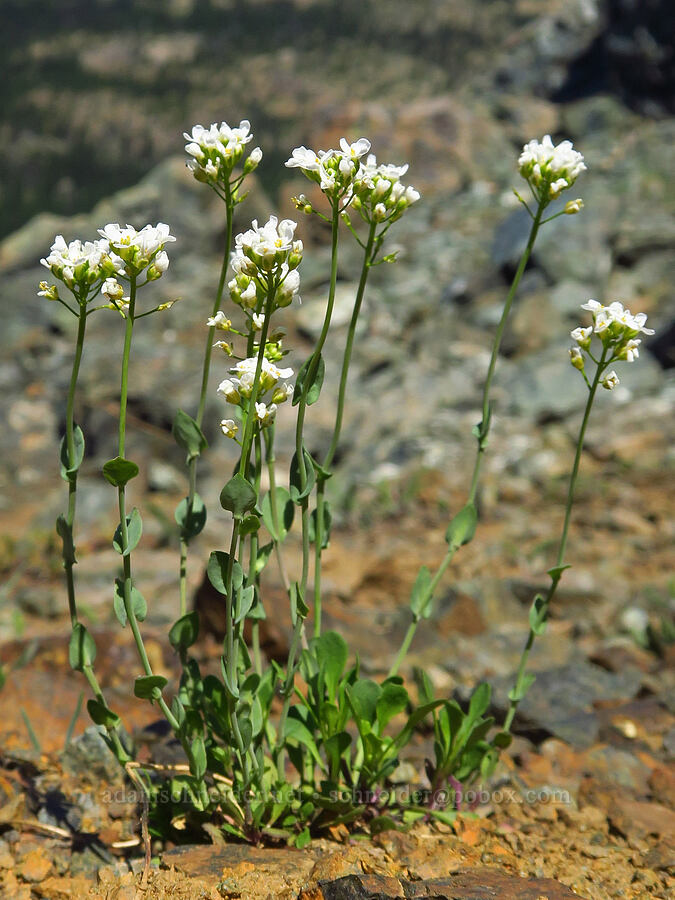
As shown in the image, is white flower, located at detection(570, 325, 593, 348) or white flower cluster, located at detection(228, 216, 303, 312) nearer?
white flower cluster, located at detection(228, 216, 303, 312)

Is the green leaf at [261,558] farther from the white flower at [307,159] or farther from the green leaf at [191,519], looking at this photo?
the white flower at [307,159]

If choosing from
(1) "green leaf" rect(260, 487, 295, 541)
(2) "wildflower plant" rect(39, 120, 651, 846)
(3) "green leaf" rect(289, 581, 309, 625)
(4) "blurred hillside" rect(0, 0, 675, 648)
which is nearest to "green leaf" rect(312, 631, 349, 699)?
(2) "wildflower plant" rect(39, 120, 651, 846)

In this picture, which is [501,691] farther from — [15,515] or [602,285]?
[602,285]

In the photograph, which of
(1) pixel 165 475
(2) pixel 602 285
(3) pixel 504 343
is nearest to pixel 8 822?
(1) pixel 165 475

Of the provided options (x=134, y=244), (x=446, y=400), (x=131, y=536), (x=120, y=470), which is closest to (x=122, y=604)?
(x=131, y=536)

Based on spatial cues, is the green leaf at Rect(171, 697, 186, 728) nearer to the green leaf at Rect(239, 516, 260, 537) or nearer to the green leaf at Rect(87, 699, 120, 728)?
the green leaf at Rect(87, 699, 120, 728)

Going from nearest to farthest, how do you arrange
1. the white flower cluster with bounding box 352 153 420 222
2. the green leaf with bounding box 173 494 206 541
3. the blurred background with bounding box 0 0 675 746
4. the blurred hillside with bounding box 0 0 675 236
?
the white flower cluster with bounding box 352 153 420 222
the green leaf with bounding box 173 494 206 541
the blurred background with bounding box 0 0 675 746
the blurred hillside with bounding box 0 0 675 236

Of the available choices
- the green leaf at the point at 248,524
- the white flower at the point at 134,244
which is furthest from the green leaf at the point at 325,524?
the white flower at the point at 134,244
